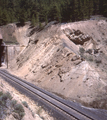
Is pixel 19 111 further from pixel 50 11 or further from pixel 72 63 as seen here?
pixel 50 11

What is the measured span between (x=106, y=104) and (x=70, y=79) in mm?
4861

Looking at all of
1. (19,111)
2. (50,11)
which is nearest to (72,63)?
(19,111)

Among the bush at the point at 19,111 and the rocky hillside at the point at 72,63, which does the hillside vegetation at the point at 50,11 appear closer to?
the rocky hillside at the point at 72,63

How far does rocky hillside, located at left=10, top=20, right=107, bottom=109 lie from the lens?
15.4m

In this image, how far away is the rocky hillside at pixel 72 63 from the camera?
15352 millimetres

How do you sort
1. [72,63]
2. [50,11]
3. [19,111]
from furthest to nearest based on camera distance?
[50,11], [72,63], [19,111]

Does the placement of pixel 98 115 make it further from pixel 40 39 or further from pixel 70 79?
pixel 40 39

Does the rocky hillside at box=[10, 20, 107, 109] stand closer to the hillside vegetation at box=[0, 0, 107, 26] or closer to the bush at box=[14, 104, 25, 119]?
the bush at box=[14, 104, 25, 119]

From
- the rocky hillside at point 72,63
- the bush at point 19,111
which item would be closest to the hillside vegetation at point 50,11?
the rocky hillside at point 72,63

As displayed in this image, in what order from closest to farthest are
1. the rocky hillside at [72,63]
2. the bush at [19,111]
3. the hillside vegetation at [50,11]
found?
1. the bush at [19,111]
2. the rocky hillside at [72,63]
3. the hillside vegetation at [50,11]

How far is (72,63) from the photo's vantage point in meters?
18.5

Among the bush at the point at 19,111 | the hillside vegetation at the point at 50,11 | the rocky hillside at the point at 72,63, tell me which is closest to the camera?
the bush at the point at 19,111

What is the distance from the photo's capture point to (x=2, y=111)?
597 centimetres

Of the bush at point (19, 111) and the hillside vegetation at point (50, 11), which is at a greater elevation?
the hillside vegetation at point (50, 11)
